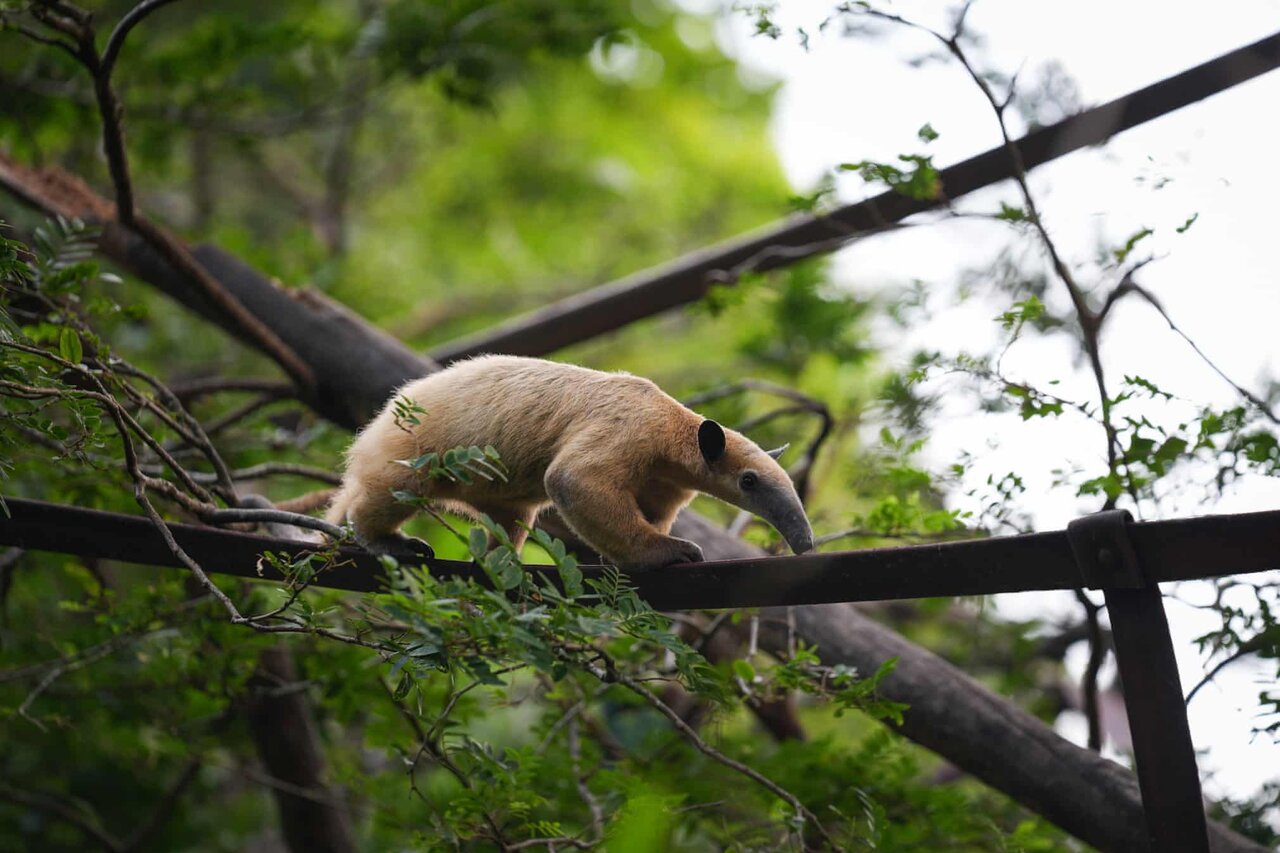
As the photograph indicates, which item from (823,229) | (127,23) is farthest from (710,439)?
(823,229)

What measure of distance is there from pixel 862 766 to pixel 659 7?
40.4ft

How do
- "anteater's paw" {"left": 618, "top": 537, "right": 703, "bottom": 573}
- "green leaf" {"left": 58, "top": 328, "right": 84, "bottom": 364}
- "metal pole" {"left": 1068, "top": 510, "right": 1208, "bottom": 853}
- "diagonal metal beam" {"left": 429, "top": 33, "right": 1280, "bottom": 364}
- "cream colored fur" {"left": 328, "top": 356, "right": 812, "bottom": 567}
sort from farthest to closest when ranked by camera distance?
"diagonal metal beam" {"left": 429, "top": 33, "right": 1280, "bottom": 364}
"cream colored fur" {"left": 328, "top": 356, "right": 812, "bottom": 567}
"anteater's paw" {"left": 618, "top": 537, "right": 703, "bottom": 573}
"green leaf" {"left": 58, "top": 328, "right": 84, "bottom": 364}
"metal pole" {"left": 1068, "top": 510, "right": 1208, "bottom": 853}

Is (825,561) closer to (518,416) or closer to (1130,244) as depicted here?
(518,416)

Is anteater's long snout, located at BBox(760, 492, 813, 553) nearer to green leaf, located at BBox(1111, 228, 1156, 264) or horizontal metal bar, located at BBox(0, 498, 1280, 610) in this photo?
horizontal metal bar, located at BBox(0, 498, 1280, 610)

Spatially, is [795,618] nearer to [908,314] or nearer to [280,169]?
[908,314]

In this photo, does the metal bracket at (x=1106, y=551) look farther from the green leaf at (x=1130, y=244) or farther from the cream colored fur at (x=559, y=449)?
the green leaf at (x=1130, y=244)

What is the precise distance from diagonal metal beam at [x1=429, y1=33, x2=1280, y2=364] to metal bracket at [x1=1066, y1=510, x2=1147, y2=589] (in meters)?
2.10

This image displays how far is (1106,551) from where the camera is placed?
9.37ft

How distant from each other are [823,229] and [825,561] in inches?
144

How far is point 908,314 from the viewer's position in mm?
5156

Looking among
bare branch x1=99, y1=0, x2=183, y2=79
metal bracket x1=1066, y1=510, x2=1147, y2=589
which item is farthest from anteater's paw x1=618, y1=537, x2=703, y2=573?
bare branch x1=99, y1=0, x2=183, y2=79

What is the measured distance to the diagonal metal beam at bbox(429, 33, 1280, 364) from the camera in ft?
14.8

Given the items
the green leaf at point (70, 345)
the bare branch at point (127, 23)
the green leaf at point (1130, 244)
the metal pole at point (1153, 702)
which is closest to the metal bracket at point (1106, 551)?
the metal pole at point (1153, 702)

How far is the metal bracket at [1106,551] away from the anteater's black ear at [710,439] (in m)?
1.24
